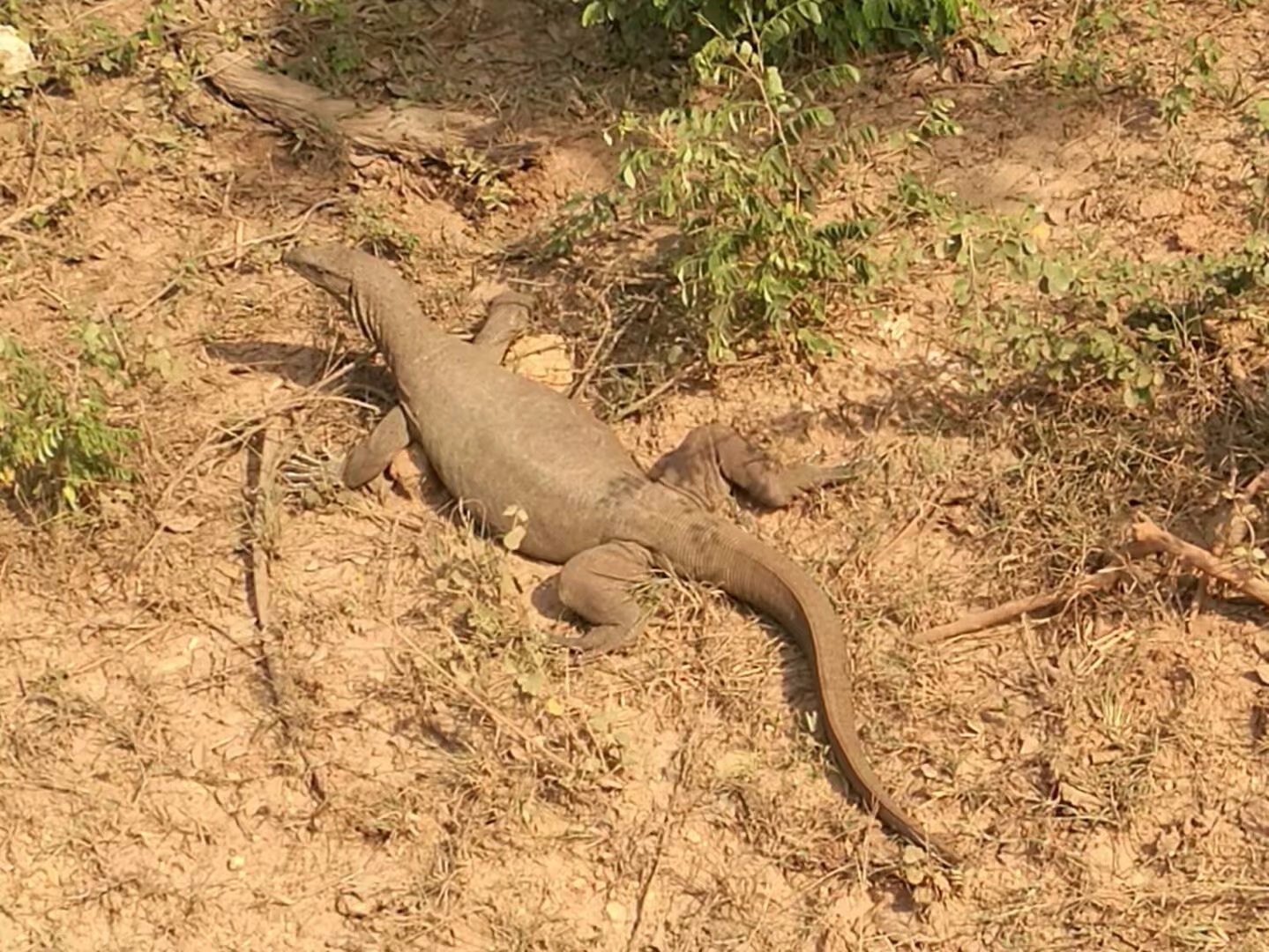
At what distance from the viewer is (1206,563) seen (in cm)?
512

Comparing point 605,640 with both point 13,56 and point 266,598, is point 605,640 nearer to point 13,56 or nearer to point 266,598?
point 266,598

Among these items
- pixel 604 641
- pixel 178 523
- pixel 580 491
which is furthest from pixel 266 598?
pixel 604 641

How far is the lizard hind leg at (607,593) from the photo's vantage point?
5559 mm

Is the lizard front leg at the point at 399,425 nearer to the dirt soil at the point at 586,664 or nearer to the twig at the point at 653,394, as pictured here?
the dirt soil at the point at 586,664

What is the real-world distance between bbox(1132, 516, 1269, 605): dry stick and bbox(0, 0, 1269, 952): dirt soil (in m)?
0.14

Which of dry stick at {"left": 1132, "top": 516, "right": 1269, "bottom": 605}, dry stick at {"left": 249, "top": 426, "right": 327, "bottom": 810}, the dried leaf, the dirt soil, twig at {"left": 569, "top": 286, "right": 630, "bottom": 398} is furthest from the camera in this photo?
twig at {"left": 569, "top": 286, "right": 630, "bottom": 398}

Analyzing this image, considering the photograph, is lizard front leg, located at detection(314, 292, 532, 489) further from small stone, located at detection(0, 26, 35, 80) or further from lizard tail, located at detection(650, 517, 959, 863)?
Result: small stone, located at detection(0, 26, 35, 80)

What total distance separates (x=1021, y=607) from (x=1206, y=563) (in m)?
0.62

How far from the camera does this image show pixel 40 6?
8.54 meters

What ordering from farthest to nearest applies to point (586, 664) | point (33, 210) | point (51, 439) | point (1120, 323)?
point (33, 210) → point (51, 439) → point (1120, 323) → point (586, 664)

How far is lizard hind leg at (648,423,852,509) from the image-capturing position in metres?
5.88

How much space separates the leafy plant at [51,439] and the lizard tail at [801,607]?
7.34ft

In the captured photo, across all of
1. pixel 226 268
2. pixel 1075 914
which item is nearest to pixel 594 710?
pixel 1075 914

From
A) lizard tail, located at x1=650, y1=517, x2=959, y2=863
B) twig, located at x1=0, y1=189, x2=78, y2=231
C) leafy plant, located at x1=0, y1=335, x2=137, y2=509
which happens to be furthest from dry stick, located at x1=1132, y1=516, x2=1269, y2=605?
twig, located at x1=0, y1=189, x2=78, y2=231
